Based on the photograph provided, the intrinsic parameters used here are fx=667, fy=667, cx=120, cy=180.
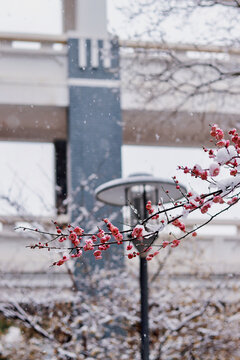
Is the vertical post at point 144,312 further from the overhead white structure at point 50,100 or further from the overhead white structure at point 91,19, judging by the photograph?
the overhead white structure at point 91,19

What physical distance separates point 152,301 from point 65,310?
1.33 meters

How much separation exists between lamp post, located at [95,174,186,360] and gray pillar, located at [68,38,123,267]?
216 inches

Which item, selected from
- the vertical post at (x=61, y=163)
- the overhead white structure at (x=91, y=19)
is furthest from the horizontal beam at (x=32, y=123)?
the overhead white structure at (x=91, y=19)

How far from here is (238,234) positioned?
529 inches

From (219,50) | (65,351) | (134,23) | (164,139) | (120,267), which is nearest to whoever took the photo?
(65,351)

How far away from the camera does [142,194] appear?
276 inches

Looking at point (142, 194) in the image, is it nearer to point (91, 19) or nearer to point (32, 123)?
point (32, 123)

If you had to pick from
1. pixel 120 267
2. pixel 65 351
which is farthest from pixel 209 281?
pixel 65 351

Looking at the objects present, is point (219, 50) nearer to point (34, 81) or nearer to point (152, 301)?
point (34, 81)

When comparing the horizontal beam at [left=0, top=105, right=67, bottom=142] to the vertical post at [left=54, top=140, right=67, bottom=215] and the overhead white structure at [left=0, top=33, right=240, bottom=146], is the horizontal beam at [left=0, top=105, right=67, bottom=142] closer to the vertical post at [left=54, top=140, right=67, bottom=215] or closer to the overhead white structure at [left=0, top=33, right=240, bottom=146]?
the overhead white structure at [left=0, top=33, right=240, bottom=146]

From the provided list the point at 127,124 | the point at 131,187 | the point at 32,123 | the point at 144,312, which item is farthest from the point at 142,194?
the point at 32,123

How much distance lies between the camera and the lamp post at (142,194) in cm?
661

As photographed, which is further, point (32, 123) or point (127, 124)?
point (127, 124)

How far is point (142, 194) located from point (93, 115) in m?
7.29
